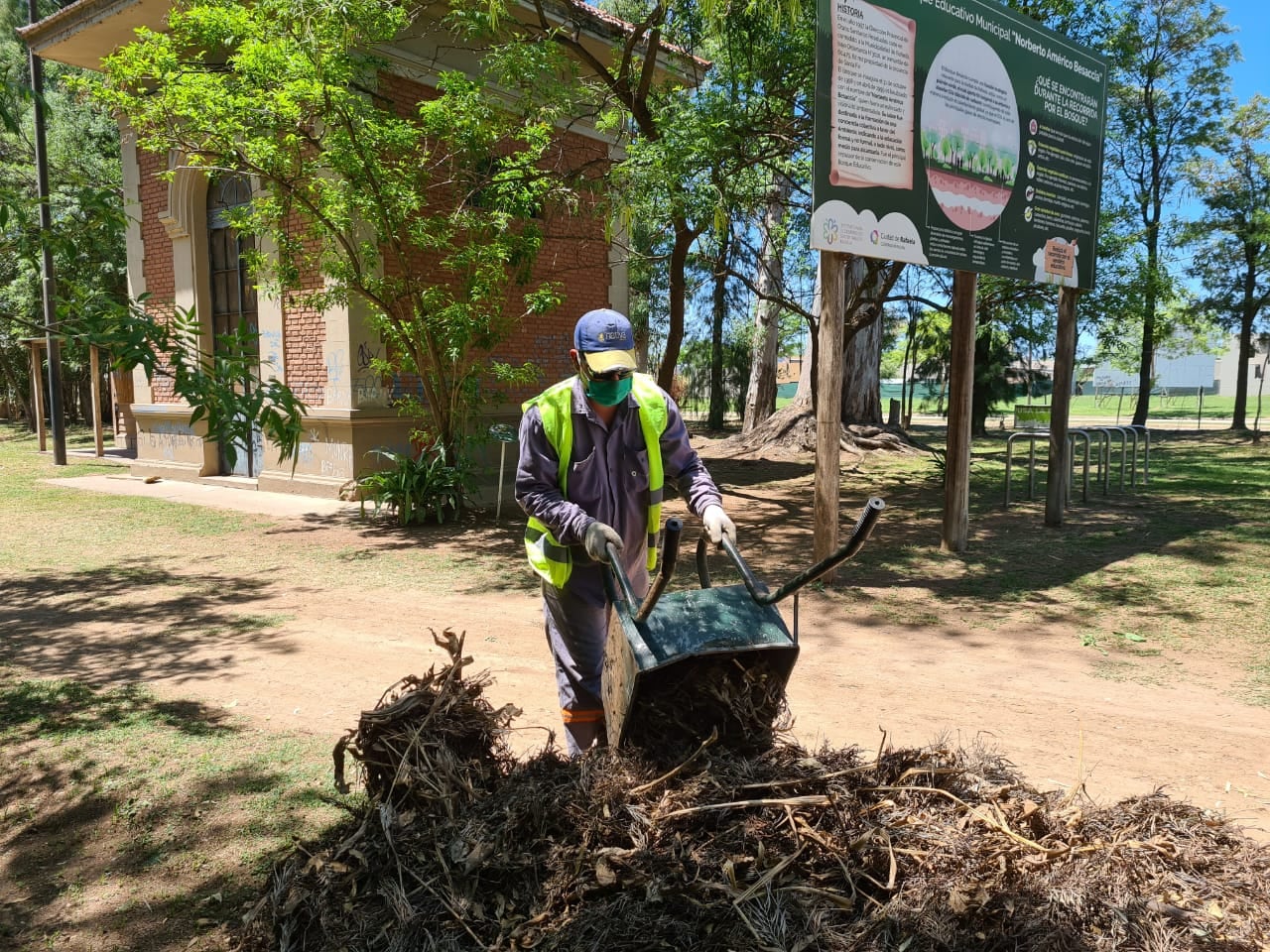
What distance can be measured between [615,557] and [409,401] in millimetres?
8958

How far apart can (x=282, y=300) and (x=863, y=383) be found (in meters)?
12.2

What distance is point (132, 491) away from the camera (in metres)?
13.1

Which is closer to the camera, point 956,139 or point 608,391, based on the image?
point 608,391

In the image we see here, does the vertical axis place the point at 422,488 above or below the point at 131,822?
above

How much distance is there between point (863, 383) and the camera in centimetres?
1942

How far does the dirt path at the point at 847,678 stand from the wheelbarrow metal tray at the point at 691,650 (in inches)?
52.3

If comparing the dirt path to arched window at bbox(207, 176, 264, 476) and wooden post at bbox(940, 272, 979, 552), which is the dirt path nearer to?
wooden post at bbox(940, 272, 979, 552)

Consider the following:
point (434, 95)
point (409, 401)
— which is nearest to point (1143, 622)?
point (409, 401)

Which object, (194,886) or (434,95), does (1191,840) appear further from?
(434,95)

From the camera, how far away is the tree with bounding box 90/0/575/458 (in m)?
8.75

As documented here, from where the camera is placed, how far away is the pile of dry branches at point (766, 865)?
1.94 meters

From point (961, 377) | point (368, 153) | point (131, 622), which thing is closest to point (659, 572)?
point (131, 622)

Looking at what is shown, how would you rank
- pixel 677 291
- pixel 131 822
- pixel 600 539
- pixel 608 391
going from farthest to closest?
pixel 677 291 → pixel 131 822 → pixel 608 391 → pixel 600 539

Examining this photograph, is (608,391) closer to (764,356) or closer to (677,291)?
(677,291)
